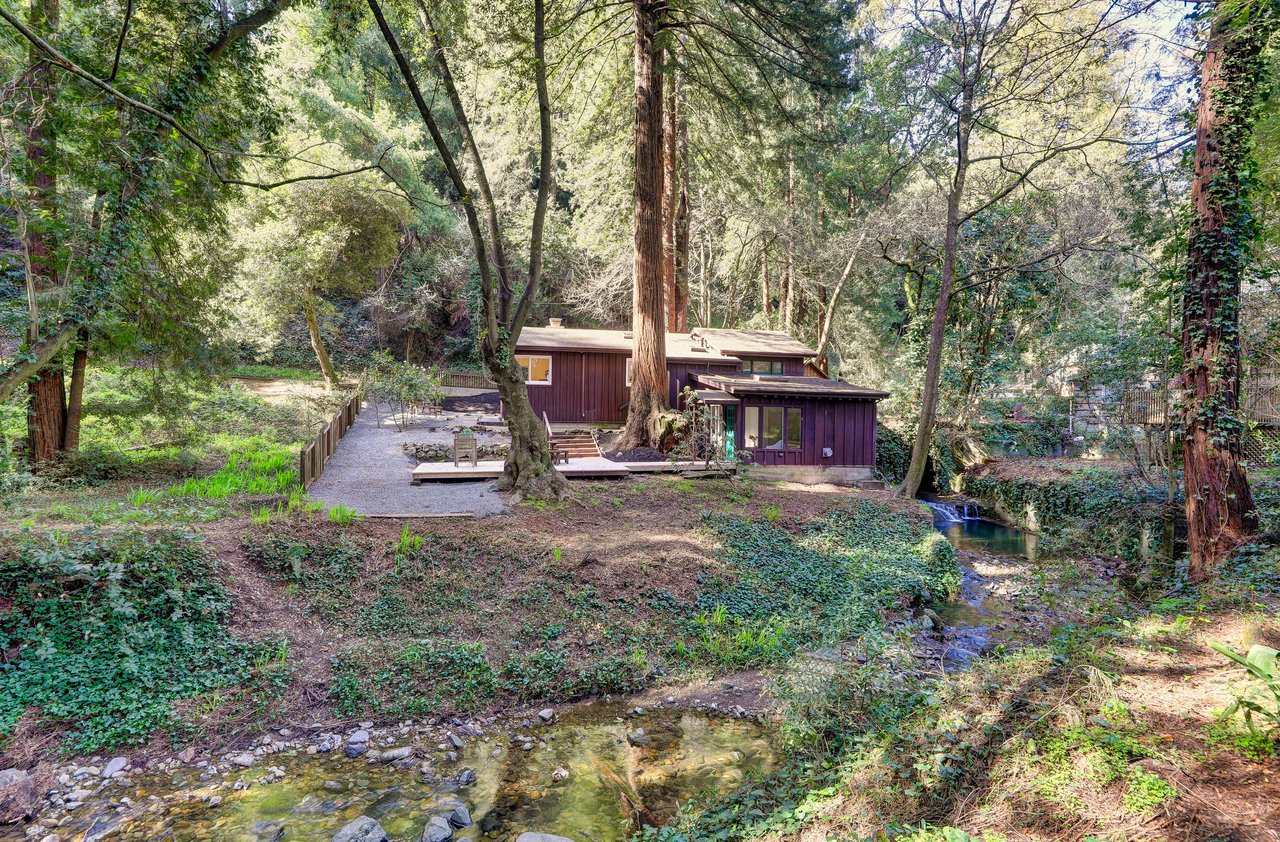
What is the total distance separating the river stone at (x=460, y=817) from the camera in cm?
474

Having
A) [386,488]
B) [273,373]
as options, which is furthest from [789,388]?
[273,373]

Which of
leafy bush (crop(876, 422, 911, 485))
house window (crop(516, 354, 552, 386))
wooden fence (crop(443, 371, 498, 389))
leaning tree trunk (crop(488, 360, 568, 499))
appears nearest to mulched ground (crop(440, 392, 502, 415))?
wooden fence (crop(443, 371, 498, 389))

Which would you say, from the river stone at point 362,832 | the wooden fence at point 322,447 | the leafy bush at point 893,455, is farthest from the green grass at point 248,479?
the leafy bush at point 893,455

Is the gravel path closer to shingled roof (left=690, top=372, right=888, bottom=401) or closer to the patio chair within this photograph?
the patio chair

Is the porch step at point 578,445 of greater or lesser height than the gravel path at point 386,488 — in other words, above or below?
above

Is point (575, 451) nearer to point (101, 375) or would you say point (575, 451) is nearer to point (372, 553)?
point (372, 553)

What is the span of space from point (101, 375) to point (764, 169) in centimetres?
1751

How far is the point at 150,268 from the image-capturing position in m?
10.5

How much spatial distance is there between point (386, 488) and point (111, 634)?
18.2 ft

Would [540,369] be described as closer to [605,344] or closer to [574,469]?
[605,344]

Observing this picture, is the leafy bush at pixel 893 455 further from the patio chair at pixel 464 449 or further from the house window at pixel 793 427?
the patio chair at pixel 464 449

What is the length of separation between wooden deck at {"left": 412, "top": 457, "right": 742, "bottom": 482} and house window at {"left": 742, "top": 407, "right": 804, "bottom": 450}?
2.06m

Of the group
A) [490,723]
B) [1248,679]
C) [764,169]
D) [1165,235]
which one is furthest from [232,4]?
[1165,235]

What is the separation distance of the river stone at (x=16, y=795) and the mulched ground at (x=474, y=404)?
60.3 ft
